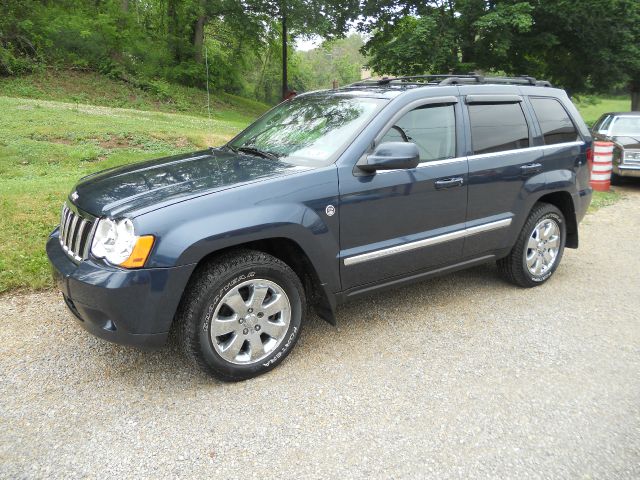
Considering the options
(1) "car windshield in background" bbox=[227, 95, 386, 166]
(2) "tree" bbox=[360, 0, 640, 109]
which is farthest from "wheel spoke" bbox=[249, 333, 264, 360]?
(2) "tree" bbox=[360, 0, 640, 109]

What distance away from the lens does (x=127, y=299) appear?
2887 mm

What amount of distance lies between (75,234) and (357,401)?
2.02 m

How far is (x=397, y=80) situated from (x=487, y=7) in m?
21.3

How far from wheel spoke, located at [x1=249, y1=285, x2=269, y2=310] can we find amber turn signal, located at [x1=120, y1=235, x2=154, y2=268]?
2.31 ft

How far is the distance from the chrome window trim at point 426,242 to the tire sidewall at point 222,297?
449 mm

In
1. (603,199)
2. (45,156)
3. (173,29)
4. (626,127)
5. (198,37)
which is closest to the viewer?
(45,156)

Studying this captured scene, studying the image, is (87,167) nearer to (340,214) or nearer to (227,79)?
(340,214)

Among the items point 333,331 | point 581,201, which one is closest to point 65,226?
point 333,331

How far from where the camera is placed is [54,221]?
5.76m

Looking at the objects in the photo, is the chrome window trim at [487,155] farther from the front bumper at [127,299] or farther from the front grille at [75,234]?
the front grille at [75,234]

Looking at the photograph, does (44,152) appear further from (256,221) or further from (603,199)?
(603,199)

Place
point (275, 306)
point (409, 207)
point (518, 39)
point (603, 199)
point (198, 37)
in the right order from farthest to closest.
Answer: point (198, 37) → point (518, 39) → point (603, 199) → point (409, 207) → point (275, 306)

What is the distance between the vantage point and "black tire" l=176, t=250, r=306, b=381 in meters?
3.10

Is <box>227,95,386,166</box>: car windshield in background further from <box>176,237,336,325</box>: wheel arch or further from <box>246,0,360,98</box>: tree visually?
<box>246,0,360,98</box>: tree
